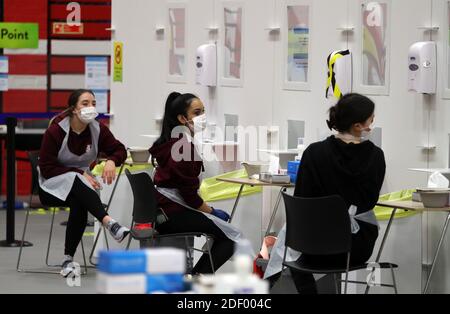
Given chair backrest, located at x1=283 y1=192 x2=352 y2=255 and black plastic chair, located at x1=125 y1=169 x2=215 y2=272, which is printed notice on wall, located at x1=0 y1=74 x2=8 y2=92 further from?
chair backrest, located at x1=283 y1=192 x2=352 y2=255

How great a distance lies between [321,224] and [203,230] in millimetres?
1279

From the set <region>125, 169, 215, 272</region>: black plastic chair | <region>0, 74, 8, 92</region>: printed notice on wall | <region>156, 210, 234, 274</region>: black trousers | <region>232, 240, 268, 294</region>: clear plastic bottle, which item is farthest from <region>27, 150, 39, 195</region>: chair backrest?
<region>232, 240, 268, 294</region>: clear plastic bottle

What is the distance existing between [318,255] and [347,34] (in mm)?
1989

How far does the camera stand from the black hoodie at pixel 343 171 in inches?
183

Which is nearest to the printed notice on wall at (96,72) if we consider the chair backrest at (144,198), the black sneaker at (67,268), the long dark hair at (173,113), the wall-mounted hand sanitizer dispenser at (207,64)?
the wall-mounted hand sanitizer dispenser at (207,64)

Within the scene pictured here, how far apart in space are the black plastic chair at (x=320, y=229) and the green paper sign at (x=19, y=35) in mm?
6383

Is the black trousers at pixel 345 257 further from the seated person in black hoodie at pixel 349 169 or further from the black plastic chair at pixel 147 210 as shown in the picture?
the black plastic chair at pixel 147 210

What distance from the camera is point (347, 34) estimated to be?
20.4 ft

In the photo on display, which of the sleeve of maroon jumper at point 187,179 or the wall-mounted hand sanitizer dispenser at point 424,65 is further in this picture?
the sleeve of maroon jumper at point 187,179

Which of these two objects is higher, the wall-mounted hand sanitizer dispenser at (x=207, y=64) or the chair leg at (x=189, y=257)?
the wall-mounted hand sanitizer dispenser at (x=207, y=64)

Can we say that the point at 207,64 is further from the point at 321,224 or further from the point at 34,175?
the point at 321,224

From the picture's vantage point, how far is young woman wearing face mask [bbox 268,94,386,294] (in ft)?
15.3

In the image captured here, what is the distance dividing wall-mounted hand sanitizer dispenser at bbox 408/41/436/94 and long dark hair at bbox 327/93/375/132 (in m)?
0.92

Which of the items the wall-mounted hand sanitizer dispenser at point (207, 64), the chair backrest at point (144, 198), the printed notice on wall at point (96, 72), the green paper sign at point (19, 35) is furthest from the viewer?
the printed notice on wall at point (96, 72)
